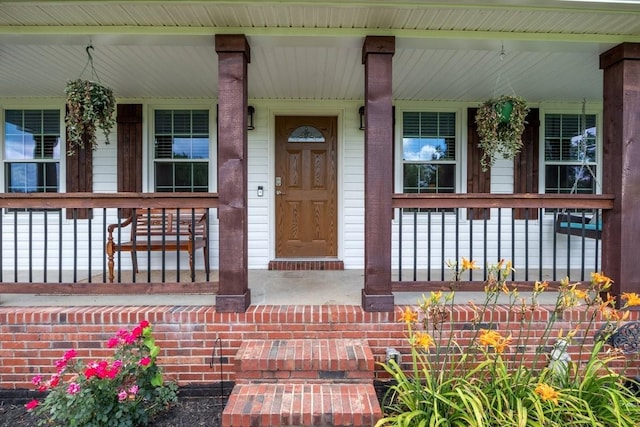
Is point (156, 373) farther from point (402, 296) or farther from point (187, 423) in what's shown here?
point (402, 296)

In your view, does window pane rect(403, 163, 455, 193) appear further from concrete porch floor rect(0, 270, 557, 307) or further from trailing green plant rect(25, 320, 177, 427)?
trailing green plant rect(25, 320, 177, 427)

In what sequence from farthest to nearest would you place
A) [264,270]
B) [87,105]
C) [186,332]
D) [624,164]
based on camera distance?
[264,270]
[87,105]
[624,164]
[186,332]

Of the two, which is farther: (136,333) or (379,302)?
(379,302)

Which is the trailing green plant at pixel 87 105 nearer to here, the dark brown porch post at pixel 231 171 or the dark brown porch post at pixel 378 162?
the dark brown porch post at pixel 231 171

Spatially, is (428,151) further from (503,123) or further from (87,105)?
(87,105)

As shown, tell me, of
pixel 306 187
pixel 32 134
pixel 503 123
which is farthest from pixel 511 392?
pixel 32 134

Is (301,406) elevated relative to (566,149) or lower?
lower

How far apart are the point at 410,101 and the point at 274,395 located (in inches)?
146

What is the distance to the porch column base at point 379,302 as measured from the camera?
267 centimetres

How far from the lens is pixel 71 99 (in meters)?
3.19

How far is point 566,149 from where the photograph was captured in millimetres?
4566

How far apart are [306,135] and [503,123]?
7.33ft

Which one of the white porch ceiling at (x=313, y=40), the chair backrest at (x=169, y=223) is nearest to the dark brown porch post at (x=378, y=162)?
the white porch ceiling at (x=313, y=40)

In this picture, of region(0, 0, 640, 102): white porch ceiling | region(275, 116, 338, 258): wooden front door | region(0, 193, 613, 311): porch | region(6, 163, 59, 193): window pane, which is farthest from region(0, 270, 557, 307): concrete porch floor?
region(0, 0, 640, 102): white porch ceiling
